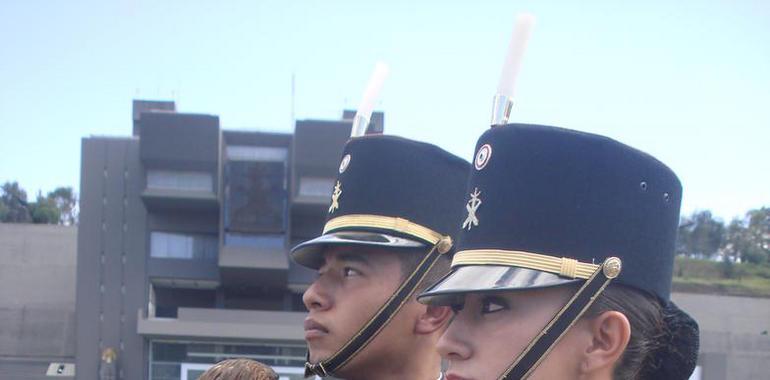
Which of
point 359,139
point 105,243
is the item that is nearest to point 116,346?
point 105,243

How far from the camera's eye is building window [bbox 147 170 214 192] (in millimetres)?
37031

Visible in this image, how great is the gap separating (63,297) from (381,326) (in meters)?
46.8

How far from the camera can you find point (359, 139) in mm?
2957

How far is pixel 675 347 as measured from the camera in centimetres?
189

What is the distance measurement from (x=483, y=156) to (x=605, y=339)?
46 centimetres

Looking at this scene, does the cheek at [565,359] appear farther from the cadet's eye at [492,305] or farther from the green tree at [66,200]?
the green tree at [66,200]

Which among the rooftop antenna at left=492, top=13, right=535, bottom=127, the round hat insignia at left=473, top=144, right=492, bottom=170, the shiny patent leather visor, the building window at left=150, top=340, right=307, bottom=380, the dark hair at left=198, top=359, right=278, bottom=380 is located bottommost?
the building window at left=150, top=340, right=307, bottom=380

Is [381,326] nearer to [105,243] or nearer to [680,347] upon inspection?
[680,347]

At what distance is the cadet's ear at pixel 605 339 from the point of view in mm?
1722

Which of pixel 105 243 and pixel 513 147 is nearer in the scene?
pixel 513 147

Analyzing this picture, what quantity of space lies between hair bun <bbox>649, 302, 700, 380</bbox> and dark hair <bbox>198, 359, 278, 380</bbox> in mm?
1728

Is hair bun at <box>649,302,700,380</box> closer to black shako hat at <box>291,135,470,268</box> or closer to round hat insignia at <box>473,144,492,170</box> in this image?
round hat insignia at <box>473,144,492,170</box>

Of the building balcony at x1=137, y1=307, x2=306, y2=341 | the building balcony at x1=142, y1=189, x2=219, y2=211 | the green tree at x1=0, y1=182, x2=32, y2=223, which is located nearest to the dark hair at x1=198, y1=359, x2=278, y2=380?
the building balcony at x1=137, y1=307, x2=306, y2=341

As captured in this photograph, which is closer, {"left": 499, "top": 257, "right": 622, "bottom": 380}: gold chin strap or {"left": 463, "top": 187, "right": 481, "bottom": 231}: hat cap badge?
{"left": 499, "top": 257, "right": 622, "bottom": 380}: gold chin strap
